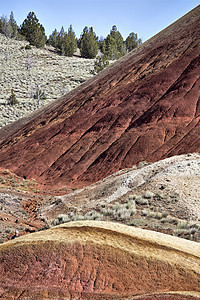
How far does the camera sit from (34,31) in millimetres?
89062

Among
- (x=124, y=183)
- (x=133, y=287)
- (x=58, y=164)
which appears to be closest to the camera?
(x=133, y=287)

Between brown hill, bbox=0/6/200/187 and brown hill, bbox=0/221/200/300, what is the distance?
16549 mm

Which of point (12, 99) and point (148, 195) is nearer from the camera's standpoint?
point (148, 195)

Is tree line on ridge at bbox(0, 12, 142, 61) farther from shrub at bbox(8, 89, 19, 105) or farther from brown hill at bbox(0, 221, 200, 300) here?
brown hill at bbox(0, 221, 200, 300)

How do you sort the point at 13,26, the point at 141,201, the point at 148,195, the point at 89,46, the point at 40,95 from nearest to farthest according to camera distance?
1. the point at 141,201
2. the point at 148,195
3. the point at 40,95
4. the point at 89,46
5. the point at 13,26

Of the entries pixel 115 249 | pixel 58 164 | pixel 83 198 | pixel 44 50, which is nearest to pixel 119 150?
pixel 58 164

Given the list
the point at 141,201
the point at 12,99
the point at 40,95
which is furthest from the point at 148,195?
the point at 40,95

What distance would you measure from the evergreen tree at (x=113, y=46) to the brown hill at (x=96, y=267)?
8579 centimetres

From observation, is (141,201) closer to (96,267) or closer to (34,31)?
(96,267)

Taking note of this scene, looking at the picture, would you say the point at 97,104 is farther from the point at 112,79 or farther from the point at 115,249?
the point at 115,249

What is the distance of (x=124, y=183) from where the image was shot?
645 inches

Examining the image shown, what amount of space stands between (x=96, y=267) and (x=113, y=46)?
9022 cm

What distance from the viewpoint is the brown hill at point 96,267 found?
5.60m

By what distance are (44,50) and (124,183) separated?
79.8 metres
